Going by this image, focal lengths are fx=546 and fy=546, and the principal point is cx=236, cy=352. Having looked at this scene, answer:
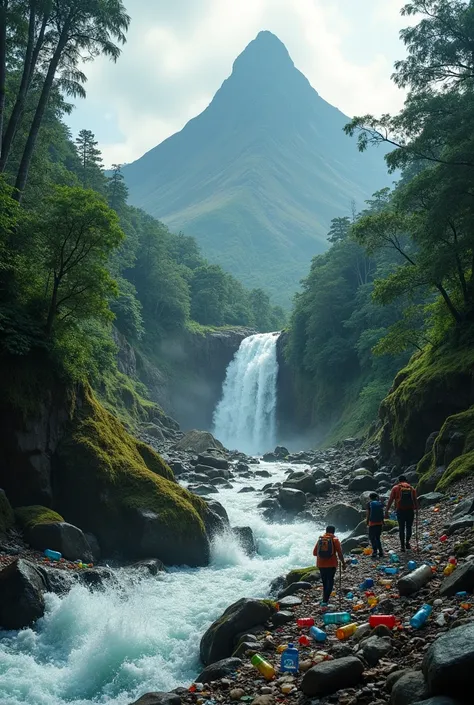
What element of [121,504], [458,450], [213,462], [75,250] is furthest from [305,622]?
[213,462]

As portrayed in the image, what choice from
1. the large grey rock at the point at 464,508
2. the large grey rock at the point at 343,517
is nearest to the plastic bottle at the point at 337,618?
the large grey rock at the point at 464,508

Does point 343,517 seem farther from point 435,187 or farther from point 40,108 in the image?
point 40,108

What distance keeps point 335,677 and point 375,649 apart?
759 millimetres

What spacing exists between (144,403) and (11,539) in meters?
37.1

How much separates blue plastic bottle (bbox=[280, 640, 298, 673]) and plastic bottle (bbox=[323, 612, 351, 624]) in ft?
4.87

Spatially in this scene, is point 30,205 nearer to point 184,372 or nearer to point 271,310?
point 184,372

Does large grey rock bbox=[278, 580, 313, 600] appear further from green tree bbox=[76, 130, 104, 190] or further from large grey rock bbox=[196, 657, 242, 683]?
green tree bbox=[76, 130, 104, 190]

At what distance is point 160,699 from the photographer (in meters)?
6.83

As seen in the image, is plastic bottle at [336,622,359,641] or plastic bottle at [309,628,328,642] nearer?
plastic bottle at [336,622,359,641]

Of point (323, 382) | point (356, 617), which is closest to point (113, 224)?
point (356, 617)

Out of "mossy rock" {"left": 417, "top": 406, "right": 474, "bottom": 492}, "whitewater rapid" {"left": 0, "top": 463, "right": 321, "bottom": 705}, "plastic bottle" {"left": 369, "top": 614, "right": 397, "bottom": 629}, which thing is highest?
"mossy rock" {"left": 417, "top": 406, "right": 474, "bottom": 492}

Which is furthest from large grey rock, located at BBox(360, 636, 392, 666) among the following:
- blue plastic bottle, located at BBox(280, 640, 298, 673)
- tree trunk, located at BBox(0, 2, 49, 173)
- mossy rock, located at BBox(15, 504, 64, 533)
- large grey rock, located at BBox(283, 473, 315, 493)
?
tree trunk, located at BBox(0, 2, 49, 173)

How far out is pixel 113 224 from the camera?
16703 mm

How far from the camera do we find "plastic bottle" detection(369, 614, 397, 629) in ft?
23.9
